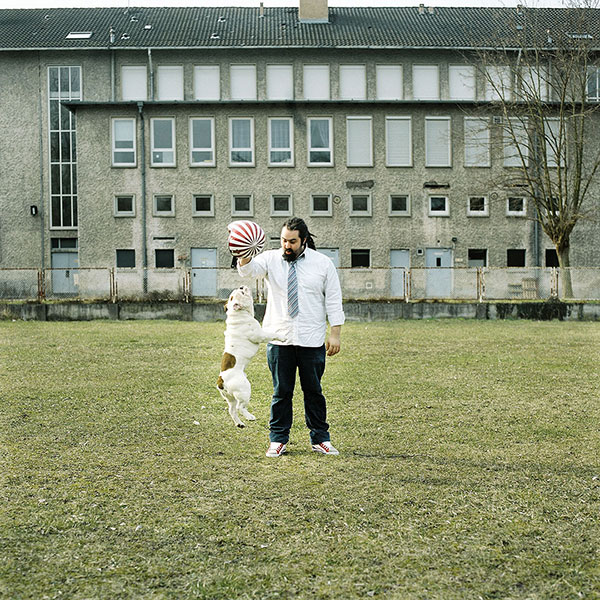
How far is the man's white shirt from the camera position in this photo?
7332mm

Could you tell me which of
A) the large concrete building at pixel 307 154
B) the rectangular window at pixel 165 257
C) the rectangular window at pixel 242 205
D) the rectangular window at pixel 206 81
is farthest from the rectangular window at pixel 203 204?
the rectangular window at pixel 206 81

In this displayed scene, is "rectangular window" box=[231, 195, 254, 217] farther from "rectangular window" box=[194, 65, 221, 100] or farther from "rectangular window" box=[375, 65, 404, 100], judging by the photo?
"rectangular window" box=[375, 65, 404, 100]

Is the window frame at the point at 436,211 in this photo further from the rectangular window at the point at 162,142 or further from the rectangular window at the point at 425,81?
the rectangular window at the point at 162,142

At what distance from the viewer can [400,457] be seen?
7.23 metres

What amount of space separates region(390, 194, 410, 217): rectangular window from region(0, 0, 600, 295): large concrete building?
79 mm

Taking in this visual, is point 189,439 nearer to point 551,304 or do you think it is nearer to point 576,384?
point 576,384

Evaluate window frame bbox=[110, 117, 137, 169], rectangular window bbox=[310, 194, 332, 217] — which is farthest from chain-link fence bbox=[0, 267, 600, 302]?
window frame bbox=[110, 117, 137, 169]

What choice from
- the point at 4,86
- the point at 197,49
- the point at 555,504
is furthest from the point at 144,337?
the point at 4,86

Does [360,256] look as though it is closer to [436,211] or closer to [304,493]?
[436,211]

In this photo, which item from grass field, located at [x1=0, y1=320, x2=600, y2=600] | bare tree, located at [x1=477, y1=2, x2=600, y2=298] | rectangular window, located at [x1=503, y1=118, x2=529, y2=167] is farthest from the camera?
rectangular window, located at [x1=503, y1=118, x2=529, y2=167]

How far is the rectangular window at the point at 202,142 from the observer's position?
45.5 metres

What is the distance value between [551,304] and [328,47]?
23.0m

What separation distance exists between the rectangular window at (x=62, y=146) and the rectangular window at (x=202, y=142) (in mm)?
7687

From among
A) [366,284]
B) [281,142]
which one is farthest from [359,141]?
[366,284]
